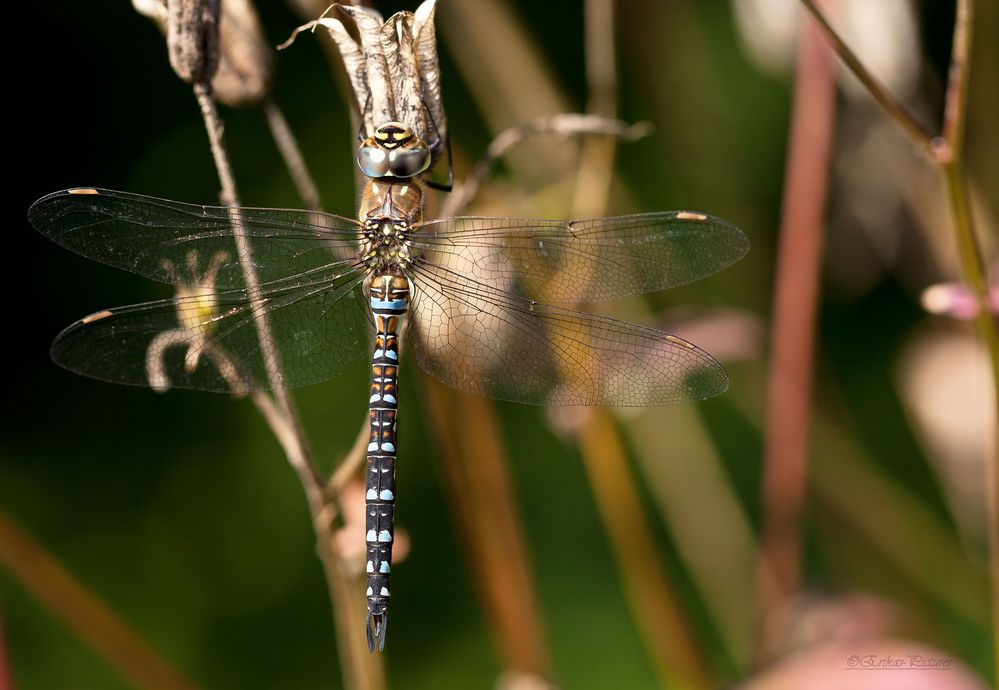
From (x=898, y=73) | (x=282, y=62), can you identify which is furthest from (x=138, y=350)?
(x=282, y=62)

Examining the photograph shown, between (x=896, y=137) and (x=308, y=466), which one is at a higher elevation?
(x=896, y=137)

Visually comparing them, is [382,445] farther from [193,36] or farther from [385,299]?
[193,36]

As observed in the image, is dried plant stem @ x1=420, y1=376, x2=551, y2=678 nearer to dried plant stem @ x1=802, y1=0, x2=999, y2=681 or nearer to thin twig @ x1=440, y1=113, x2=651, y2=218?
thin twig @ x1=440, y1=113, x2=651, y2=218

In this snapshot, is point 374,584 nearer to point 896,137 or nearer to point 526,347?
point 526,347

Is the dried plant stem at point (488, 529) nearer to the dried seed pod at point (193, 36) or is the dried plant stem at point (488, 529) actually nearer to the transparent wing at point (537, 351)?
the transparent wing at point (537, 351)

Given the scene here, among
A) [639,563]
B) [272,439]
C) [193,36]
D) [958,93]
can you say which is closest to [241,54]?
[193,36]

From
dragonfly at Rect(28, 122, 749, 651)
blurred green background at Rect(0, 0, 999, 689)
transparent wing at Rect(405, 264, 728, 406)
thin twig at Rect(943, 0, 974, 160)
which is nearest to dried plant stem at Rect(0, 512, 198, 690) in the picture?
dragonfly at Rect(28, 122, 749, 651)

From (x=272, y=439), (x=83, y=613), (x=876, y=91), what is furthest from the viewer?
(x=272, y=439)
